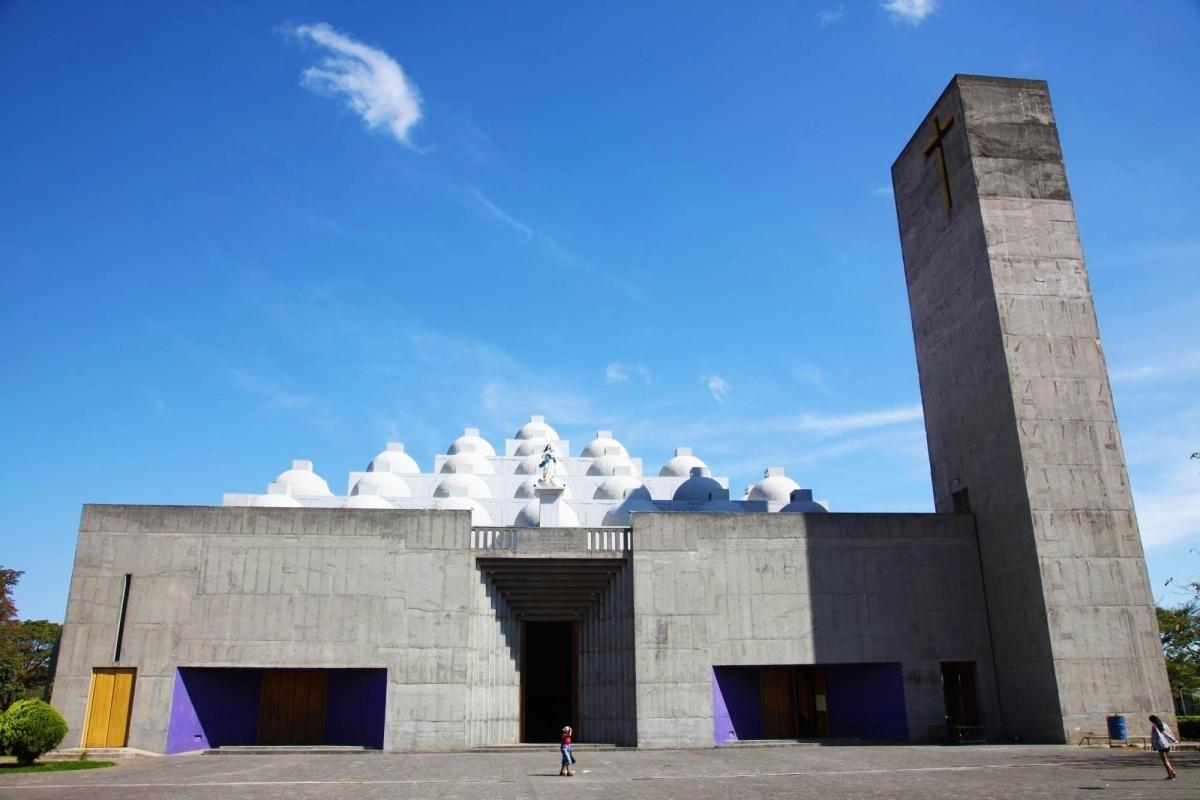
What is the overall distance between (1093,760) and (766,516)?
8.89 meters

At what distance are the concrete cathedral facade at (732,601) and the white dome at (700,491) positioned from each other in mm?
12649

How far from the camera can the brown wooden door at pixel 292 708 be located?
22.8 metres

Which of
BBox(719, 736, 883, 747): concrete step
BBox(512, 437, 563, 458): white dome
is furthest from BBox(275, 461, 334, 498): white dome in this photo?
BBox(719, 736, 883, 747): concrete step

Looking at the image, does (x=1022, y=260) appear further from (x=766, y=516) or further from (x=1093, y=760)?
Answer: (x=1093, y=760)

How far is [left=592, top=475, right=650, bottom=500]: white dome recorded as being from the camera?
36366 mm

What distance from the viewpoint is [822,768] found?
1616cm

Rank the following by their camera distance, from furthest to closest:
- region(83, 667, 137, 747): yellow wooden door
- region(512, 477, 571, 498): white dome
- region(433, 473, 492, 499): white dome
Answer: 1. region(512, 477, 571, 498): white dome
2. region(433, 473, 492, 499): white dome
3. region(83, 667, 137, 747): yellow wooden door

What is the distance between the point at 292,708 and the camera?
906 inches

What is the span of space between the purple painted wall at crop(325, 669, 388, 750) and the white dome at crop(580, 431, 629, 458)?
70.9 ft

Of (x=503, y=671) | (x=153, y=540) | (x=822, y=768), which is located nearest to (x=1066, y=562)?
(x=822, y=768)

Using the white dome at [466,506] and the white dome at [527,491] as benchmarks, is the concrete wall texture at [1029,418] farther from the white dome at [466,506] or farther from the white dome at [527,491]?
the white dome at [527,491]

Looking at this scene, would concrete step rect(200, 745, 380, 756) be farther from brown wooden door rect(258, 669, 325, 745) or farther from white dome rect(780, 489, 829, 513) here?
white dome rect(780, 489, 829, 513)

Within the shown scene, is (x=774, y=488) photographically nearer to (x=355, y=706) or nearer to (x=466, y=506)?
(x=466, y=506)

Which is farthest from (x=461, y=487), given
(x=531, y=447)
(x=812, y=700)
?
(x=812, y=700)
